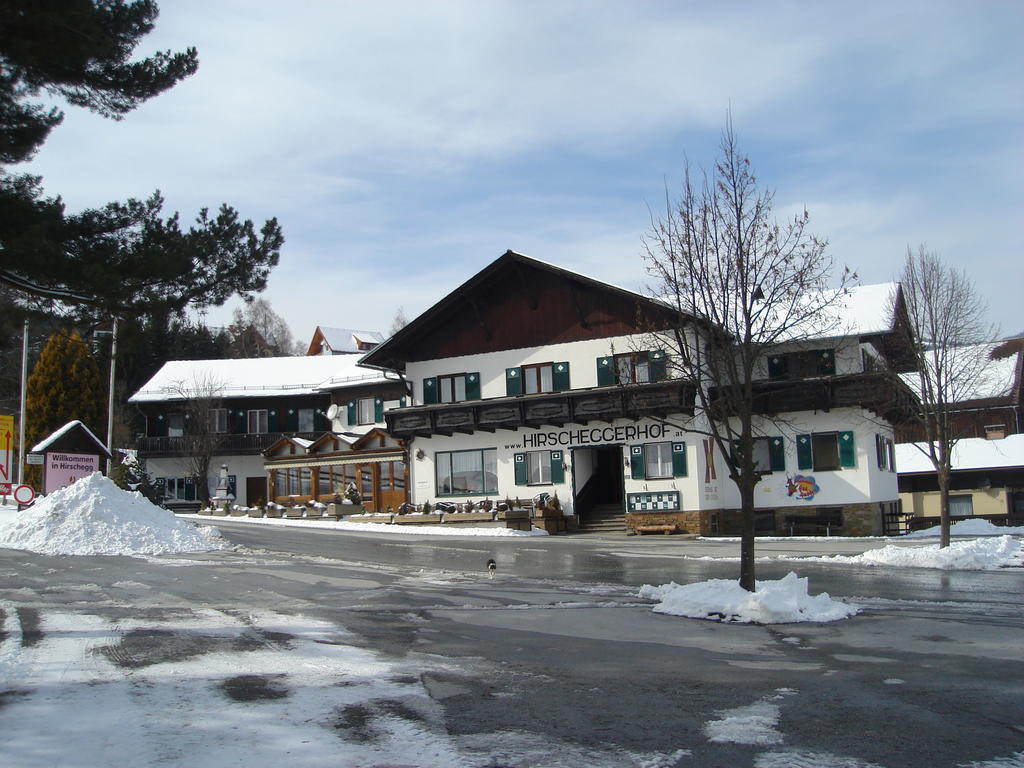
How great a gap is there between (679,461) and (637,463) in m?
1.55

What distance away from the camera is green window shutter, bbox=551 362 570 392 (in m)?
36.6

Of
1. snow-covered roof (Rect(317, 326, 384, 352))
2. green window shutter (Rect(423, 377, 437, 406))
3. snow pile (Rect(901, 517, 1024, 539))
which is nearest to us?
snow pile (Rect(901, 517, 1024, 539))

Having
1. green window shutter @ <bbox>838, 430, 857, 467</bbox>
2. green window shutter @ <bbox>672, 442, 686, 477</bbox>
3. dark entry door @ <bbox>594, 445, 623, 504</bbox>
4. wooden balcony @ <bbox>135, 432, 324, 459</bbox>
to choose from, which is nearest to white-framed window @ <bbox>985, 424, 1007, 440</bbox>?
green window shutter @ <bbox>838, 430, 857, 467</bbox>

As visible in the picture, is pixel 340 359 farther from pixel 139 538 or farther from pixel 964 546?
pixel 964 546

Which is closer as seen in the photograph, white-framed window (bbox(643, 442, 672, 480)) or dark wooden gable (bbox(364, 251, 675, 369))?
white-framed window (bbox(643, 442, 672, 480))

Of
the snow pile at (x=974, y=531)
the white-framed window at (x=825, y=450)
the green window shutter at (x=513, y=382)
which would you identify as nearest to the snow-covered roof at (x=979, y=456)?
the snow pile at (x=974, y=531)

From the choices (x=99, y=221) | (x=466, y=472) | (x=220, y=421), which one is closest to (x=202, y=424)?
(x=220, y=421)

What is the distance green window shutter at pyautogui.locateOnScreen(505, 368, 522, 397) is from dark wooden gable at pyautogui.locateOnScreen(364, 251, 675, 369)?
1043 mm

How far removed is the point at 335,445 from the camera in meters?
45.3

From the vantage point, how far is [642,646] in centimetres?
1129

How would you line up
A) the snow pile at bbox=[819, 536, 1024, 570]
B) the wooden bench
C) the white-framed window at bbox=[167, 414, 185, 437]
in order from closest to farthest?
the snow pile at bbox=[819, 536, 1024, 570], the wooden bench, the white-framed window at bbox=[167, 414, 185, 437]

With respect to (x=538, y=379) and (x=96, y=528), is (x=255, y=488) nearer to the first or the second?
(x=538, y=379)

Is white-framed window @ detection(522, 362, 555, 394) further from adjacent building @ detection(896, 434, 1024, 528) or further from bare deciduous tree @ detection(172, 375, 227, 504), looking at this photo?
adjacent building @ detection(896, 434, 1024, 528)

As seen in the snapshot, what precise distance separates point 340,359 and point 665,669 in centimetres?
4957
